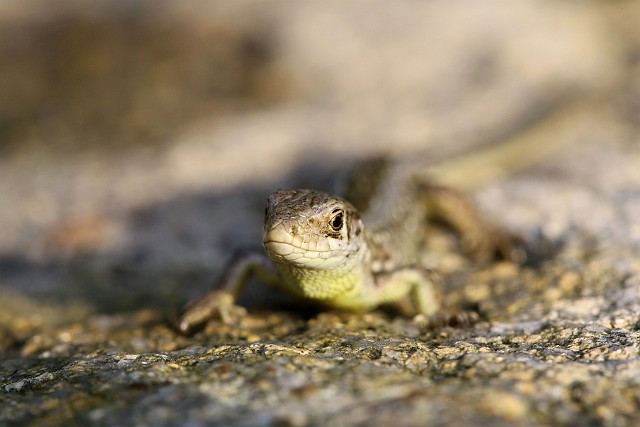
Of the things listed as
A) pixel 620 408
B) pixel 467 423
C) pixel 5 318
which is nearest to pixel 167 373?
pixel 467 423

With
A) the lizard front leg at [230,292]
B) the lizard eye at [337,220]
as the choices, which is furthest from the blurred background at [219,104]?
the lizard eye at [337,220]

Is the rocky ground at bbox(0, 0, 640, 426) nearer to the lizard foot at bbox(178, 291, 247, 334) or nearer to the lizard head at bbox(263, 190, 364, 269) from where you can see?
the lizard foot at bbox(178, 291, 247, 334)

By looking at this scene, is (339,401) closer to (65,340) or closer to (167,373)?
(167,373)

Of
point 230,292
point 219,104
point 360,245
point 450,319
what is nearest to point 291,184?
point 219,104

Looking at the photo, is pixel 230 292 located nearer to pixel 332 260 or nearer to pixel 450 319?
pixel 332 260

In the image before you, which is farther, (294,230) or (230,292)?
(230,292)

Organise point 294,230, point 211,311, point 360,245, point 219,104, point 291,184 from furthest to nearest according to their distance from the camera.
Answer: point 219,104
point 291,184
point 211,311
point 360,245
point 294,230

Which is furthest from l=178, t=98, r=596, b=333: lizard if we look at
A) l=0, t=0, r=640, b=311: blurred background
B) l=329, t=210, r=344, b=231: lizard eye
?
l=0, t=0, r=640, b=311: blurred background
